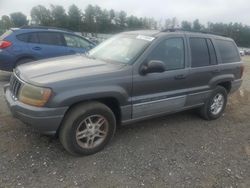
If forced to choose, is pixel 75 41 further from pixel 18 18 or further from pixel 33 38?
pixel 18 18

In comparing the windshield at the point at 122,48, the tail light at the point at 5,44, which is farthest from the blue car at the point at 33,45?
the windshield at the point at 122,48

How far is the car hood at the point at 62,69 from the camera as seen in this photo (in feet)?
12.1

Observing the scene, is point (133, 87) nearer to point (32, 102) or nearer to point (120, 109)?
point (120, 109)

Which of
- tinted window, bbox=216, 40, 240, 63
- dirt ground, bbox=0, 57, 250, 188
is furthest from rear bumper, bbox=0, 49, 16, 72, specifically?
tinted window, bbox=216, 40, 240, 63

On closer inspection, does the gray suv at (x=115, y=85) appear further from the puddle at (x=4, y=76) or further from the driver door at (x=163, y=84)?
the puddle at (x=4, y=76)

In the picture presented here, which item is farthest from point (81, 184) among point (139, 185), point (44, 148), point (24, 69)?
point (24, 69)

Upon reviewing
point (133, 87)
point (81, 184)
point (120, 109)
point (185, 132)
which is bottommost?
point (185, 132)

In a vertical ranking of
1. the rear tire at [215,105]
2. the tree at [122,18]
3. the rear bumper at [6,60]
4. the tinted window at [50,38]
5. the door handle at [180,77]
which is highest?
the door handle at [180,77]

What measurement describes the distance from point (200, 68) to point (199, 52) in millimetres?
310

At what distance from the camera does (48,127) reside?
3.56 metres

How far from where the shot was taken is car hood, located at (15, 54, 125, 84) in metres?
3.67

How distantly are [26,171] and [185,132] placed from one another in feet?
9.18

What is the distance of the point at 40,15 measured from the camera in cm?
4656

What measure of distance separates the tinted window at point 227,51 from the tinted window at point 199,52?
50 cm
